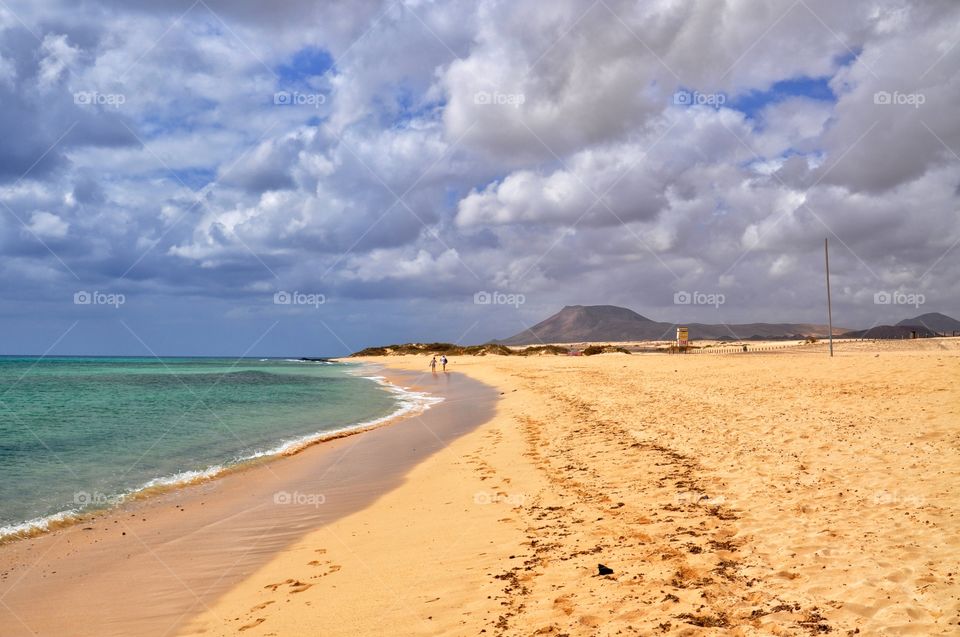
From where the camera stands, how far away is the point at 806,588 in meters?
5.06

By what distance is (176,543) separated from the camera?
8820mm

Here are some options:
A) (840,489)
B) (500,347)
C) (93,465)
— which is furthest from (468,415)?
(500,347)

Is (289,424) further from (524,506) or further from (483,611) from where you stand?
(483,611)

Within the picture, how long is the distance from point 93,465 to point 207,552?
8.51 m
